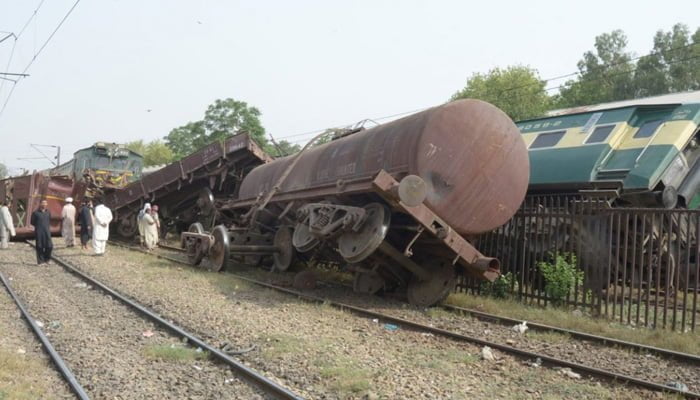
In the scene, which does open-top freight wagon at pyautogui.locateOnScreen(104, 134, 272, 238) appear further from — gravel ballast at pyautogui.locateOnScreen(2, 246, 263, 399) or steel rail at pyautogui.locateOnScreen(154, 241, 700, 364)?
steel rail at pyautogui.locateOnScreen(154, 241, 700, 364)

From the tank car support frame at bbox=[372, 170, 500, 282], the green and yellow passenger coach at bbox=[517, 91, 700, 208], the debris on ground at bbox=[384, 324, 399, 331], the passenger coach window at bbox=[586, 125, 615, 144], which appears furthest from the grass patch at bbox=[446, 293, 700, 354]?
the passenger coach window at bbox=[586, 125, 615, 144]

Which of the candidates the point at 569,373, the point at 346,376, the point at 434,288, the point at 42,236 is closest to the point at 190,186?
the point at 42,236

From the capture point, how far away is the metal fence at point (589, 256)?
26.7 ft

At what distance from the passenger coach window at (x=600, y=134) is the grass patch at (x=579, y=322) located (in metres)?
3.43

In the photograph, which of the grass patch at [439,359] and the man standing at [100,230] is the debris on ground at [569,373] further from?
the man standing at [100,230]

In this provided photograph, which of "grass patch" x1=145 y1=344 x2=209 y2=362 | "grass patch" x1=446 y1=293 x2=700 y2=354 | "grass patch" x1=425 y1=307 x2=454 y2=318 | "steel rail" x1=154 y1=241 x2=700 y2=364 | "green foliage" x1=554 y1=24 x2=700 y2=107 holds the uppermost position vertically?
"green foliage" x1=554 y1=24 x2=700 y2=107

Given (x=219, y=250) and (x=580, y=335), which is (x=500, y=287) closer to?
(x=580, y=335)

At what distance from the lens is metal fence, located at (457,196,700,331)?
320 inches

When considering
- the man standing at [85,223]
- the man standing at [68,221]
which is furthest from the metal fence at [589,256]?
the man standing at [68,221]

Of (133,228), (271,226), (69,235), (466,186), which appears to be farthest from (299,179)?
(133,228)

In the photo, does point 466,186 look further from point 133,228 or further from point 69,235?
point 133,228

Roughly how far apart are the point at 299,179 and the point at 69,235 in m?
10.4

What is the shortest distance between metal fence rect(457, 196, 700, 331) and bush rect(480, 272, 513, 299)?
0.7 inches

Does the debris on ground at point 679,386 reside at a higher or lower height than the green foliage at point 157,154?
lower
